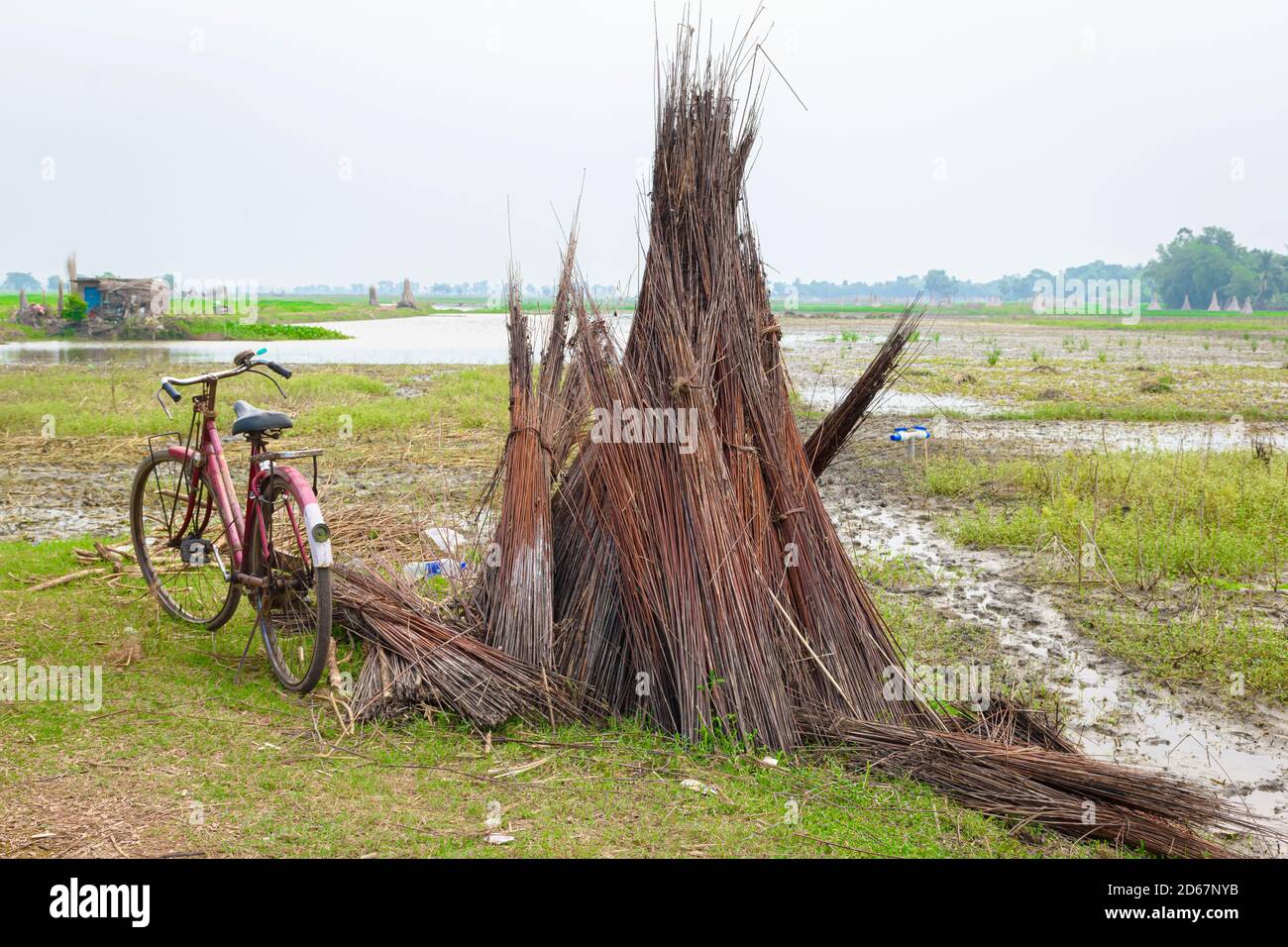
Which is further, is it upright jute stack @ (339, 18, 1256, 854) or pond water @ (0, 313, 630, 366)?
pond water @ (0, 313, 630, 366)

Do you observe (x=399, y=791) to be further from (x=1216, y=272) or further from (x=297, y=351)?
(x=1216, y=272)

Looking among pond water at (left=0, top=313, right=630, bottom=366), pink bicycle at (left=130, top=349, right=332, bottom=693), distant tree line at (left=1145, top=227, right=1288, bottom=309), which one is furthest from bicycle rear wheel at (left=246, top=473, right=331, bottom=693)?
distant tree line at (left=1145, top=227, right=1288, bottom=309)

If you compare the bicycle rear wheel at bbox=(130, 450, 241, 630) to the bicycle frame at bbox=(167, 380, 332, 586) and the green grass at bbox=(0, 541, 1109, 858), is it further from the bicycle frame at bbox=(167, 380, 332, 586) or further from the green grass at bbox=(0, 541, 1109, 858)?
the green grass at bbox=(0, 541, 1109, 858)

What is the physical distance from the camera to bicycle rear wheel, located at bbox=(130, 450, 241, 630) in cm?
450

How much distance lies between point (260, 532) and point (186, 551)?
1.86 ft

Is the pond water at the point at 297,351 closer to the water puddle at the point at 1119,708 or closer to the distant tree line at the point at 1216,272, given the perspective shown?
the water puddle at the point at 1119,708

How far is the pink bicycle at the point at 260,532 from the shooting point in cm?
388

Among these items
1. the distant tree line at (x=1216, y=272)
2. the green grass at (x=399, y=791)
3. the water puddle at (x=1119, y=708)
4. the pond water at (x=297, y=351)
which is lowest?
the water puddle at (x=1119, y=708)

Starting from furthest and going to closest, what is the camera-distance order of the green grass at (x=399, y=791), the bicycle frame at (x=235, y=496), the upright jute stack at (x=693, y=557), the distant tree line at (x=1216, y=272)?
the distant tree line at (x=1216, y=272) → the bicycle frame at (x=235, y=496) → the upright jute stack at (x=693, y=557) → the green grass at (x=399, y=791)

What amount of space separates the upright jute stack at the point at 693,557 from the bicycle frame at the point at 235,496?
0.42 m

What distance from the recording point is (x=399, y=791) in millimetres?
3184

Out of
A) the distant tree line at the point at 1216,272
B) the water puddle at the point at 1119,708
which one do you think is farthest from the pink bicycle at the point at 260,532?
the distant tree line at the point at 1216,272
